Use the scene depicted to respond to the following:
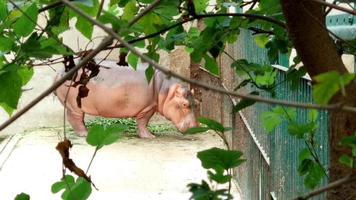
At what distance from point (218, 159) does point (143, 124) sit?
275 inches

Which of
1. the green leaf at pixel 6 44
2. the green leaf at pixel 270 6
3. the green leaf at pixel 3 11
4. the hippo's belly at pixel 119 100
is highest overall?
the hippo's belly at pixel 119 100

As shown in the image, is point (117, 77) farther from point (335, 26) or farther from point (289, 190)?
point (335, 26)

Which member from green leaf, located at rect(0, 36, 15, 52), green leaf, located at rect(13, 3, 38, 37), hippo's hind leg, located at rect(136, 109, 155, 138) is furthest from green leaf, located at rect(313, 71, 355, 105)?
hippo's hind leg, located at rect(136, 109, 155, 138)

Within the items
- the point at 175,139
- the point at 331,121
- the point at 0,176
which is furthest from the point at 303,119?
the point at 175,139

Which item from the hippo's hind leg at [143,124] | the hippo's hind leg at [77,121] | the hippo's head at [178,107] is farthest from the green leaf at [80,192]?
the hippo's hind leg at [77,121]

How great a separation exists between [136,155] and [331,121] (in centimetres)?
549

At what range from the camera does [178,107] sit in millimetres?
7629

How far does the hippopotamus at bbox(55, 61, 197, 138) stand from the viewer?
760 centimetres

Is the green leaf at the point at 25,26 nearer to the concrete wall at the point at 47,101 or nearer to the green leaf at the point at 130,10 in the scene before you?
the green leaf at the point at 130,10

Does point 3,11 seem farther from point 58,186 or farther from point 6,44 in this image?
point 58,186

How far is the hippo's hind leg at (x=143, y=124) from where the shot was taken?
759cm

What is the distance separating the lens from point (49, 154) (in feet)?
21.3

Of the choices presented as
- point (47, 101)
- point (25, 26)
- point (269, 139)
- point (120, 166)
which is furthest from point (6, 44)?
point (47, 101)

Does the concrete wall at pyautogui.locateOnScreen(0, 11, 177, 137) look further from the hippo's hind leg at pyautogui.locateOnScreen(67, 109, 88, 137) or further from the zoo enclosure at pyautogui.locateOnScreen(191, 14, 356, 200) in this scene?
the zoo enclosure at pyautogui.locateOnScreen(191, 14, 356, 200)
